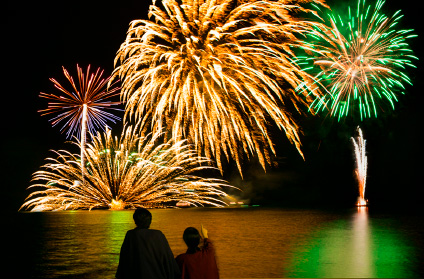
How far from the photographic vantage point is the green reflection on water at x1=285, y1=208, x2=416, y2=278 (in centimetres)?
879

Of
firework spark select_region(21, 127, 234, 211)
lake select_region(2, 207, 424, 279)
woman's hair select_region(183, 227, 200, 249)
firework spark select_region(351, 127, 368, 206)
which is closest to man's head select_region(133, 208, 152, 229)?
woman's hair select_region(183, 227, 200, 249)

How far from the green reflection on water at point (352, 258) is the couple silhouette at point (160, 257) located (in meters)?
4.78

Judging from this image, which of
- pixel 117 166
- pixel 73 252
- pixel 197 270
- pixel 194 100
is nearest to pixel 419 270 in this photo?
pixel 197 270

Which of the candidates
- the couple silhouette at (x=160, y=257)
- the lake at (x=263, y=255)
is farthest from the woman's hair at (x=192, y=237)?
the lake at (x=263, y=255)

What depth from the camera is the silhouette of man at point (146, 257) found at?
435cm

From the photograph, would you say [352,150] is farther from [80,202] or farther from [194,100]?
[194,100]

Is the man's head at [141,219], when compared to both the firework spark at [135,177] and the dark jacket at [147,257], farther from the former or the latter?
the firework spark at [135,177]

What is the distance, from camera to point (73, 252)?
12.5 meters

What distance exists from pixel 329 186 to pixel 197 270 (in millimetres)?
61312

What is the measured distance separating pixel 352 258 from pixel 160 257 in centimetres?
768

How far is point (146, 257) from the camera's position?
4.36 meters

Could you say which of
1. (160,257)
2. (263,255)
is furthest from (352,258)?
(160,257)

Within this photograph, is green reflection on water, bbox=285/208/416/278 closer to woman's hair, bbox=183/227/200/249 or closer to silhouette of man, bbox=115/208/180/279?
silhouette of man, bbox=115/208/180/279

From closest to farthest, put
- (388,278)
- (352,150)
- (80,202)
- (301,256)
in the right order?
1. (388,278)
2. (301,256)
3. (80,202)
4. (352,150)
